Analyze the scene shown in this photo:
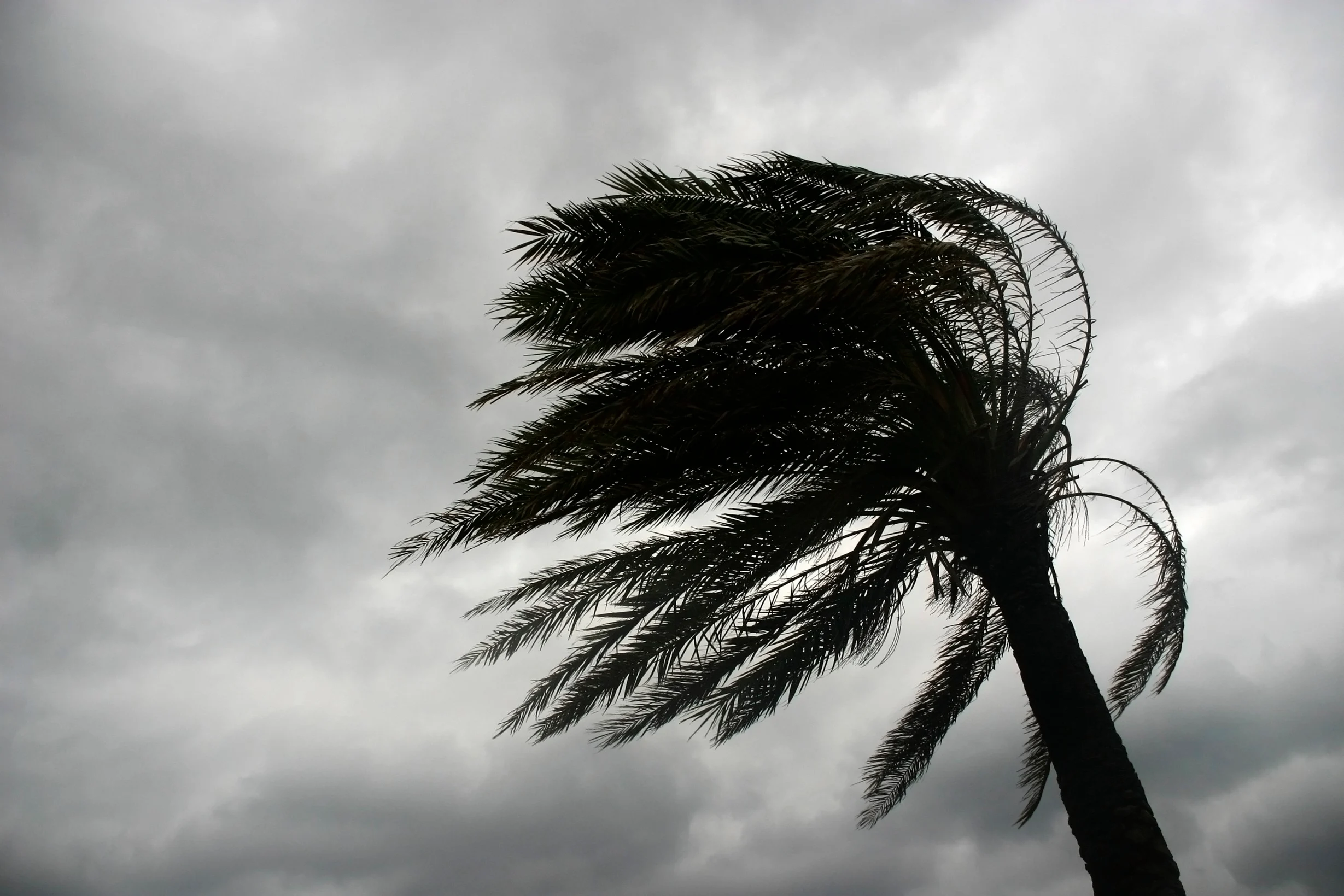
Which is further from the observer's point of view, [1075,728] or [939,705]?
[939,705]

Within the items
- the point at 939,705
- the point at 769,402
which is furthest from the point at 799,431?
the point at 939,705

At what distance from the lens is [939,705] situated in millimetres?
9172

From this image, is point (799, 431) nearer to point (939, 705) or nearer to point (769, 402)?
point (769, 402)

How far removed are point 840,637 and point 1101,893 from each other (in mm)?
2494

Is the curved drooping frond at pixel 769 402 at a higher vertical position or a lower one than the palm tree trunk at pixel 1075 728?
higher

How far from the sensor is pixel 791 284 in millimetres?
5648

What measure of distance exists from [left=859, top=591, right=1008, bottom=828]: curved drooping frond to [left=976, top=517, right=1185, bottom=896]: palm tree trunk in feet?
7.22

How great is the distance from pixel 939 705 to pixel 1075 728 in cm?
300

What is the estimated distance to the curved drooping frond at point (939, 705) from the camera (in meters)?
9.07

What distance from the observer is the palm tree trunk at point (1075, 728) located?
5820 millimetres

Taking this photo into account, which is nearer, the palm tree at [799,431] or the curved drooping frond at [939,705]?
the palm tree at [799,431]

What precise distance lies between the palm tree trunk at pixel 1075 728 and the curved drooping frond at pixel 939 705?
2.20m

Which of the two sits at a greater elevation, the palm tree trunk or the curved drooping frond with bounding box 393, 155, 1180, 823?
the curved drooping frond with bounding box 393, 155, 1180, 823

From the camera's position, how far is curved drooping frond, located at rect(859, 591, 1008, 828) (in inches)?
357
